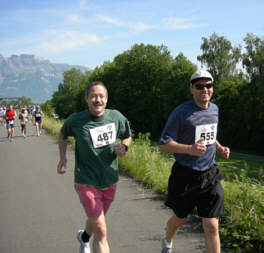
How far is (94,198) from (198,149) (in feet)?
3.68

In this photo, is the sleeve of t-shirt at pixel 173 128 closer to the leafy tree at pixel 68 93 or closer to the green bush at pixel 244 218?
the green bush at pixel 244 218

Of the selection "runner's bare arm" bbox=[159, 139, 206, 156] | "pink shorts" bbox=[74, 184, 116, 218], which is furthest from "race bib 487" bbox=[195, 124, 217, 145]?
"pink shorts" bbox=[74, 184, 116, 218]

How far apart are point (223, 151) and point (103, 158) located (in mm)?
1314

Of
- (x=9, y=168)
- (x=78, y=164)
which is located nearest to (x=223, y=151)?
(x=78, y=164)

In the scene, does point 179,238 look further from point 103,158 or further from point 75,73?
point 75,73

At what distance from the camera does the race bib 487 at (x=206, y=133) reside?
3.52m

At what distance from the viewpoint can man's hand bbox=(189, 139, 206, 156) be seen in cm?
324

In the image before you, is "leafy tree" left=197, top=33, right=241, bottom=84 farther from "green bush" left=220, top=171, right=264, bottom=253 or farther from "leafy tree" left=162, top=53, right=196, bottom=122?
"green bush" left=220, top=171, right=264, bottom=253

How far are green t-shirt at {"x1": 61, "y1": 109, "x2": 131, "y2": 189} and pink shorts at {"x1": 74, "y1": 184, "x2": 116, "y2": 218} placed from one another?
61 mm

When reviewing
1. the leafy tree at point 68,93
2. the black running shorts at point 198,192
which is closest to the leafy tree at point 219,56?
the leafy tree at point 68,93

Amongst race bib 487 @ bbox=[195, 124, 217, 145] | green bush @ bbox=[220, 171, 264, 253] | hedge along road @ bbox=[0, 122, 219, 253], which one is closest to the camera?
race bib 487 @ bbox=[195, 124, 217, 145]

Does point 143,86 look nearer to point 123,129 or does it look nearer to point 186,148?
point 123,129

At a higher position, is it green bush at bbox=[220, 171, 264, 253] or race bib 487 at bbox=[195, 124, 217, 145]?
race bib 487 at bbox=[195, 124, 217, 145]

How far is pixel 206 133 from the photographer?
11.6 feet
